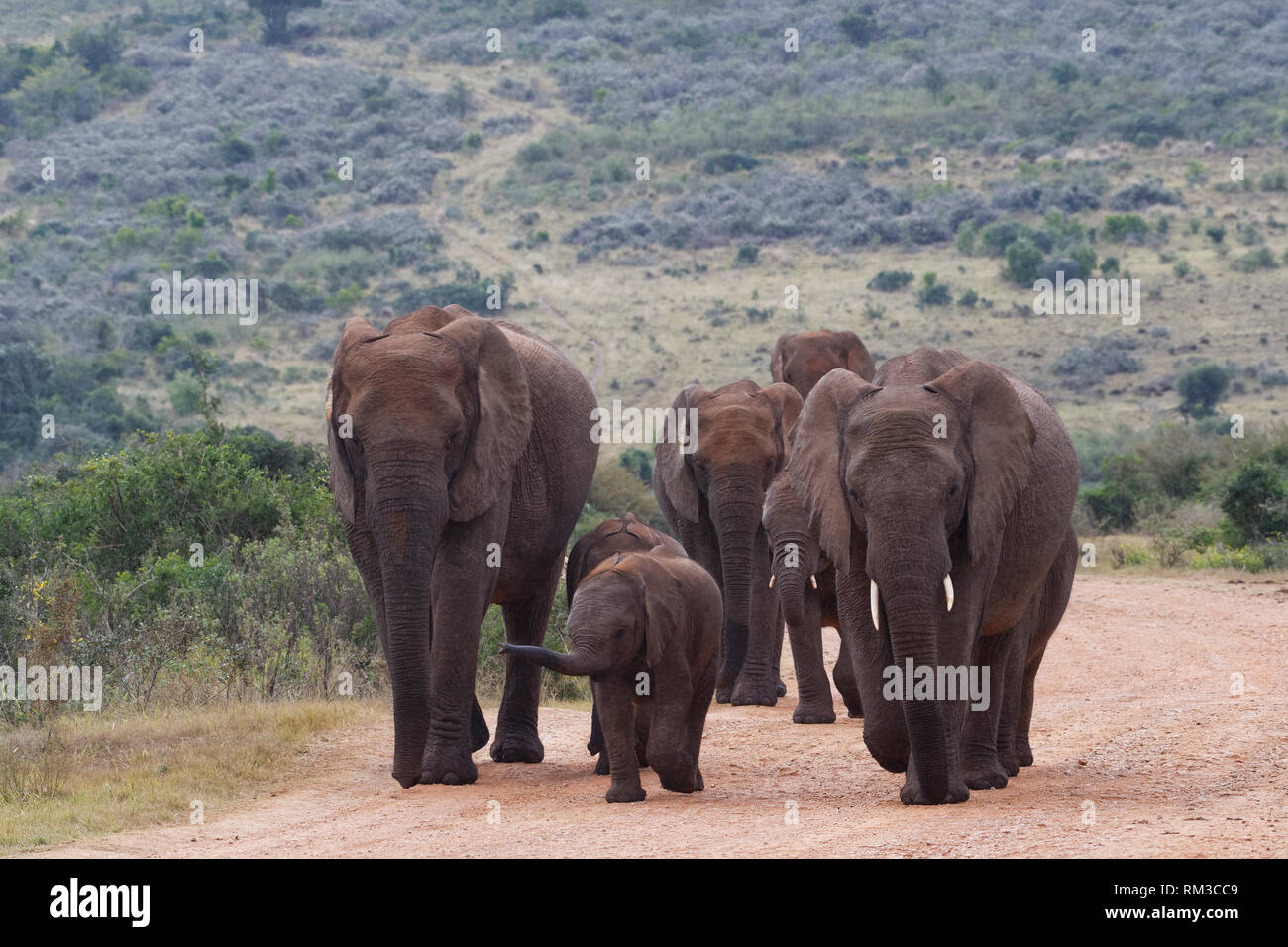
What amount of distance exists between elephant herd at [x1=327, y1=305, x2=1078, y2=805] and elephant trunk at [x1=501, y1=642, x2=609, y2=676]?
0.01 metres

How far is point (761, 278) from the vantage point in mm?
62406

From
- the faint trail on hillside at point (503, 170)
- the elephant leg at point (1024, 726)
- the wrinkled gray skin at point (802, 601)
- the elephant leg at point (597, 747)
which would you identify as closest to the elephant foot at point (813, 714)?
the wrinkled gray skin at point (802, 601)

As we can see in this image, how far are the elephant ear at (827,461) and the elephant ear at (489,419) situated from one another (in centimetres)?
191

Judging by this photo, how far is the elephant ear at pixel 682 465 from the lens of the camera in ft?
47.7

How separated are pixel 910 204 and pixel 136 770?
202 feet

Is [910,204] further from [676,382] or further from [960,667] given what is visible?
[960,667]

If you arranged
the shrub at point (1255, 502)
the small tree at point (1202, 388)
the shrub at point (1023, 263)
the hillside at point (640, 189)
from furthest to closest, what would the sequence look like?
1. the shrub at point (1023, 263)
2. the hillside at point (640, 189)
3. the small tree at point (1202, 388)
4. the shrub at point (1255, 502)

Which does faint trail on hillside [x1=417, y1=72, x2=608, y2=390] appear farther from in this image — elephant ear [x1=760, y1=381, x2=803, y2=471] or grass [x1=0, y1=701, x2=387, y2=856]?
grass [x1=0, y1=701, x2=387, y2=856]

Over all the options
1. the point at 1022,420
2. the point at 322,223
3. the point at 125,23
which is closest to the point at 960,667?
→ the point at 1022,420

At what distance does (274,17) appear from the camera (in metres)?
97.6

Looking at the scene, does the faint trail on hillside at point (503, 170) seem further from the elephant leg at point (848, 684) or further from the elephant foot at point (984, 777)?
the elephant foot at point (984, 777)

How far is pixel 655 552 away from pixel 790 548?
10.1 ft

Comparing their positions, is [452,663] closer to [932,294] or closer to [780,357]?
[780,357]

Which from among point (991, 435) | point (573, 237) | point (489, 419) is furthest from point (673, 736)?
point (573, 237)
